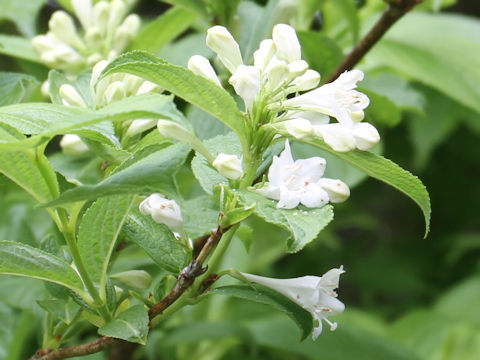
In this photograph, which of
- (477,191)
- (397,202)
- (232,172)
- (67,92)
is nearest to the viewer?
(232,172)

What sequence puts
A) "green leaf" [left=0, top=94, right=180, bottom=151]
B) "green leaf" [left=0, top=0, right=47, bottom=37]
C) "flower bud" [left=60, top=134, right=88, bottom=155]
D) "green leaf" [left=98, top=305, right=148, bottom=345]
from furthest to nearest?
"green leaf" [left=0, top=0, right=47, bottom=37] → "flower bud" [left=60, top=134, right=88, bottom=155] → "green leaf" [left=98, top=305, right=148, bottom=345] → "green leaf" [left=0, top=94, right=180, bottom=151]

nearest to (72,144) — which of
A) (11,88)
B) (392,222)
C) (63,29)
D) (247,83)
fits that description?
(11,88)

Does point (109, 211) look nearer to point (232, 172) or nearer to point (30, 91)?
point (232, 172)

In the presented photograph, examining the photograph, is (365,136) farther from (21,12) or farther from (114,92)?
(21,12)

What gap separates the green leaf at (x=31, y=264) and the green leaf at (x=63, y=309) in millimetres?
96

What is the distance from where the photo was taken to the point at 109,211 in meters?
0.80

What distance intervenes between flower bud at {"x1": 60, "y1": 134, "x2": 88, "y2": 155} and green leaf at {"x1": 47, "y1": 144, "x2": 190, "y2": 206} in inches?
18.1

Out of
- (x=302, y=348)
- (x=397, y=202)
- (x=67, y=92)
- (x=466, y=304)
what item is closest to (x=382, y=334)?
(x=466, y=304)

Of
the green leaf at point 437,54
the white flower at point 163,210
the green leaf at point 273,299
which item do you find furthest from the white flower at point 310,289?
the green leaf at point 437,54

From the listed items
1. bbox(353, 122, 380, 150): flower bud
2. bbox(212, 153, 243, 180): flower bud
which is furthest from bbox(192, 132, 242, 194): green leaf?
bbox(353, 122, 380, 150): flower bud

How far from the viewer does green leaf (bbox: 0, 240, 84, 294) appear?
776mm

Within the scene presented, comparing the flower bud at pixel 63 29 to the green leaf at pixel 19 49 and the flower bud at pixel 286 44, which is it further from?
the flower bud at pixel 286 44

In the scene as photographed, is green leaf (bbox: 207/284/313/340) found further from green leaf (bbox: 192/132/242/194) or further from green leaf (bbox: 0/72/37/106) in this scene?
green leaf (bbox: 0/72/37/106)

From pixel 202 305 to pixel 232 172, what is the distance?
1.33m
